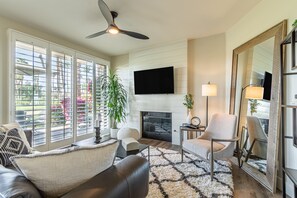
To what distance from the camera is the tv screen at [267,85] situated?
2.19 meters

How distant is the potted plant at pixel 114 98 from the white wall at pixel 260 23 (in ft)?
9.10

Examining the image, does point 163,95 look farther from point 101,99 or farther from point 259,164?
point 259,164

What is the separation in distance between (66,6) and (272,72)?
311cm

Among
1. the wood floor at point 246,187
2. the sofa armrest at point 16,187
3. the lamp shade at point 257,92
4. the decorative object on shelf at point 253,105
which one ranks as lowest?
the wood floor at point 246,187

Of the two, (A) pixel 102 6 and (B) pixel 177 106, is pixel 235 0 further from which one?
(B) pixel 177 106

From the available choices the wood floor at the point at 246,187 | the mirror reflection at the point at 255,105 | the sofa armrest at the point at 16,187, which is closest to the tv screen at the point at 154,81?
the mirror reflection at the point at 255,105

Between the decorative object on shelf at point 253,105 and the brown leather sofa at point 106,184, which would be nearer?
the brown leather sofa at point 106,184

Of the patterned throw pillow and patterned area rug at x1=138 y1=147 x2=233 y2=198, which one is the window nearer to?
the patterned throw pillow

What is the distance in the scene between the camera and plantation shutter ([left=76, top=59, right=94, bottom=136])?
3.93 metres

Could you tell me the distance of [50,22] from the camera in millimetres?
2906

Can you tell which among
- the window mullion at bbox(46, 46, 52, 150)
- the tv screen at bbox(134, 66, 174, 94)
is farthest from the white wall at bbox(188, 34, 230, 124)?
the window mullion at bbox(46, 46, 52, 150)

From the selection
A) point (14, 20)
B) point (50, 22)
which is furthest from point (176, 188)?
point (14, 20)

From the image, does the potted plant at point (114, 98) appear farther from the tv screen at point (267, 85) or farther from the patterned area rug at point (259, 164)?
the tv screen at point (267, 85)

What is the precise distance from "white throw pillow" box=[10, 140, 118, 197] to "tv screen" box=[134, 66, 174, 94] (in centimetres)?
314
